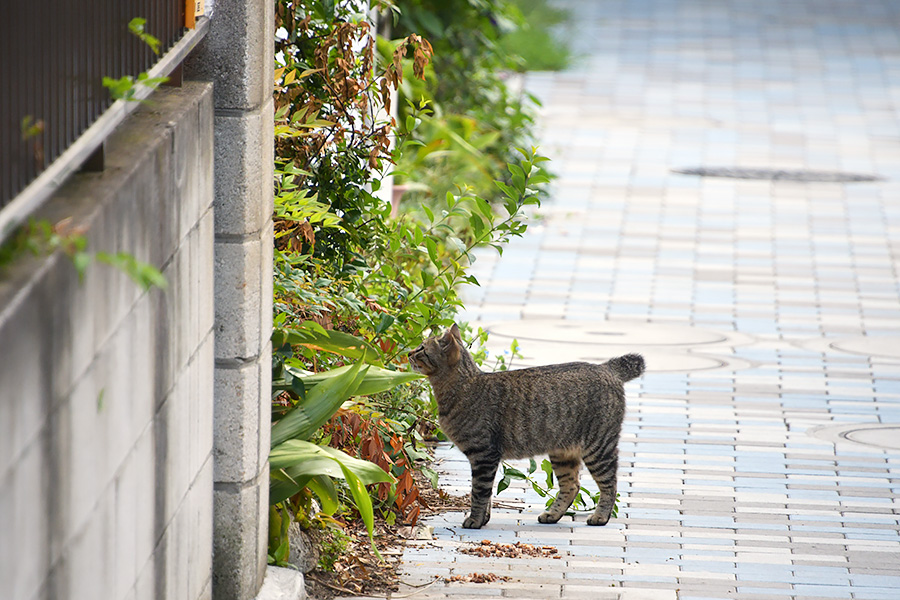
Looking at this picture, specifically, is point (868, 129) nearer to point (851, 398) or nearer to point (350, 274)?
point (851, 398)

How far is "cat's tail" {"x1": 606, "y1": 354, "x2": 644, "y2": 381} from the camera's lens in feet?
24.3

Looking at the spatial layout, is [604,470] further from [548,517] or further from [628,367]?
[628,367]

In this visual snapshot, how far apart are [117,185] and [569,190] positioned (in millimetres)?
14260

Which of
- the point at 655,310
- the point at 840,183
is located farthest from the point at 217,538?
the point at 840,183

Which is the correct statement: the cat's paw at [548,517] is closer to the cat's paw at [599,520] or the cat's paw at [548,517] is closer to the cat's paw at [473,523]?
the cat's paw at [599,520]

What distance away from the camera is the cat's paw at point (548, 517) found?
24.2ft

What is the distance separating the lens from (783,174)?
18.7 meters

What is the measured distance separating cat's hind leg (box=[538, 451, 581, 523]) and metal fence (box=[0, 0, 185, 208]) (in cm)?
369

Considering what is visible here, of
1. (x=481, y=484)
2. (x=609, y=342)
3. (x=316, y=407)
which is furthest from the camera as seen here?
(x=609, y=342)

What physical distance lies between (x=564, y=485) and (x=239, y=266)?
9.43 feet

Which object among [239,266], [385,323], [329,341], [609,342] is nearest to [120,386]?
[239,266]

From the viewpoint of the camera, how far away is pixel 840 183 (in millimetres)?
18375

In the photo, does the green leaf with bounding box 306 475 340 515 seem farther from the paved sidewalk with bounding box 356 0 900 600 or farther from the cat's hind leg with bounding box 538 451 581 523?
the cat's hind leg with bounding box 538 451 581 523

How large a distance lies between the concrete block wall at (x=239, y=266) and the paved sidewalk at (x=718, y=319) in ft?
3.64
